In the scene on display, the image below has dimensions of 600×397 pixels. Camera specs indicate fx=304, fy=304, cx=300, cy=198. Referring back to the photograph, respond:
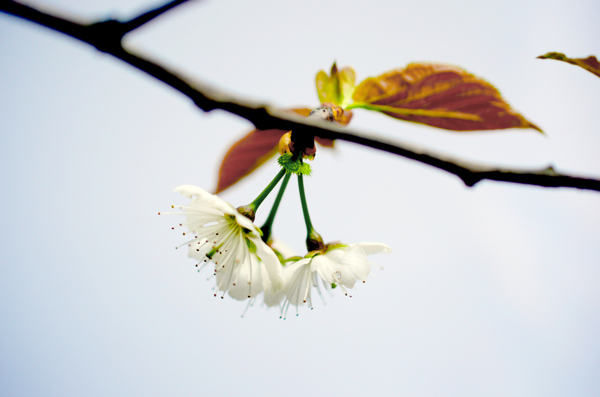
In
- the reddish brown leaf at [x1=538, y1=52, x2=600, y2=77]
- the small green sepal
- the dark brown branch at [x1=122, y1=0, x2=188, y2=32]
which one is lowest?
the small green sepal

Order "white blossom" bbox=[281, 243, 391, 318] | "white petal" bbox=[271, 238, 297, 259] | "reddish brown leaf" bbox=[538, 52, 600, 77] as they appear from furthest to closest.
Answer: "white petal" bbox=[271, 238, 297, 259] < "white blossom" bbox=[281, 243, 391, 318] < "reddish brown leaf" bbox=[538, 52, 600, 77]

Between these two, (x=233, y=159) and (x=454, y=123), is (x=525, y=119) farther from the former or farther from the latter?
(x=233, y=159)

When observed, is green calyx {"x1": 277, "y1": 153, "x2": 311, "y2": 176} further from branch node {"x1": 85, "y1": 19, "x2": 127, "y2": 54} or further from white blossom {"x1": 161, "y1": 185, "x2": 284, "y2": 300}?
branch node {"x1": 85, "y1": 19, "x2": 127, "y2": 54}

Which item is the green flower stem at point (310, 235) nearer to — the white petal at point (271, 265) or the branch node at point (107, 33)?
the white petal at point (271, 265)

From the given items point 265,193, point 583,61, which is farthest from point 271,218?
point 583,61

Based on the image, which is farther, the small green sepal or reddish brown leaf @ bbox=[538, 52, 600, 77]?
the small green sepal

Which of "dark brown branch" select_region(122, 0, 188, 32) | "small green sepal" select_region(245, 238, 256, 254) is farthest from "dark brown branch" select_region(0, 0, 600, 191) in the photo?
"small green sepal" select_region(245, 238, 256, 254)

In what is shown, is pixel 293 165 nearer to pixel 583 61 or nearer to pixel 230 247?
pixel 230 247
